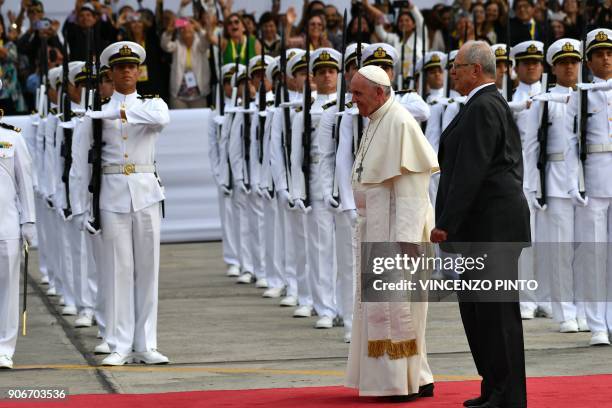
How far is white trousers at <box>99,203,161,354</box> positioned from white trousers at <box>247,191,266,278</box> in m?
5.43

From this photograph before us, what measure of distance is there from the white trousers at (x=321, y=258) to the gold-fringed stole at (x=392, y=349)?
4022 millimetres

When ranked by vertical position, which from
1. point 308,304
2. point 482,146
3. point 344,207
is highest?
point 482,146

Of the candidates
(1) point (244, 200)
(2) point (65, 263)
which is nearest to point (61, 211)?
(2) point (65, 263)

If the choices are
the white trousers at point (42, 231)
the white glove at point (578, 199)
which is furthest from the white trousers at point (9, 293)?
the white trousers at point (42, 231)

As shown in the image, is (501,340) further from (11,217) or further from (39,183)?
(39,183)

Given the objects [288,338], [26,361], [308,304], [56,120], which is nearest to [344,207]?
[288,338]

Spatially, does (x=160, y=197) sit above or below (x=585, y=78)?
below

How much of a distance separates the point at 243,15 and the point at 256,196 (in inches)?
166

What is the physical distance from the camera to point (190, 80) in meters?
20.2

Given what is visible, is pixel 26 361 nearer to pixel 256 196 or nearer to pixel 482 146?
pixel 482 146

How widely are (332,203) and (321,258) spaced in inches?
41.1

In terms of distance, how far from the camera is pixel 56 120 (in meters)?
14.4

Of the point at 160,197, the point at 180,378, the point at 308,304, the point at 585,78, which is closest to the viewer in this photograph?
the point at 180,378

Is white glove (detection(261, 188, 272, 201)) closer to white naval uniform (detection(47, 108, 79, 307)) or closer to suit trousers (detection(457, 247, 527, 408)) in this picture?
white naval uniform (detection(47, 108, 79, 307))
